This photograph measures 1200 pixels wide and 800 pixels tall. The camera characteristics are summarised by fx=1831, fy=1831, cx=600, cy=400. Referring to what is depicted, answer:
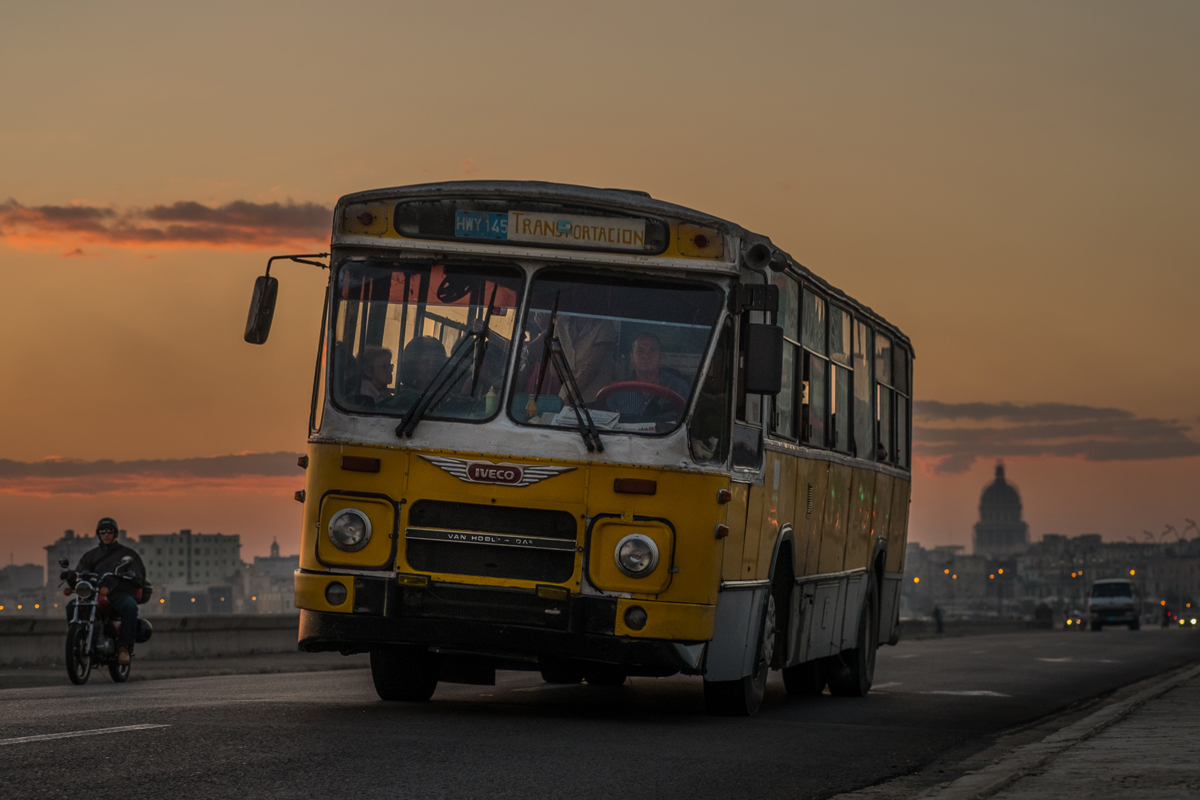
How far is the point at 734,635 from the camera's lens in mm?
11914

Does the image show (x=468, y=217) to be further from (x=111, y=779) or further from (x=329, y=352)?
(x=111, y=779)

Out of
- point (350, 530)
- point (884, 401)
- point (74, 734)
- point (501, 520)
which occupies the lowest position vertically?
point (74, 734)

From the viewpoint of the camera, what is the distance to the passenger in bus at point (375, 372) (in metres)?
11.3

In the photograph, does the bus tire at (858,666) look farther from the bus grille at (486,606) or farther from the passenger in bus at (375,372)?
the passenger in bus at (375,372)

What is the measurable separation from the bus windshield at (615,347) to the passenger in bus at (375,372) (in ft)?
2.69

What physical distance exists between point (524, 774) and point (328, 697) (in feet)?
17.9

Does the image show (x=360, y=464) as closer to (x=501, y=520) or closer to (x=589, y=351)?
(x=501, y=520)

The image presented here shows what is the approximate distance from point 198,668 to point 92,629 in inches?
177

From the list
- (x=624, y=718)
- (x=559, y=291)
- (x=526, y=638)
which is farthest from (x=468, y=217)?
(x=624, y=718)

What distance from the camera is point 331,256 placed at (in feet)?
37.8

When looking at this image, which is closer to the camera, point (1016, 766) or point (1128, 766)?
point (1128, 766)

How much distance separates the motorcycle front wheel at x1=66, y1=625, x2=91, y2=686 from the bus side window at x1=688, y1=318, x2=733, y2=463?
752 centimetres

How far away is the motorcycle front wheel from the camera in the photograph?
16.3 metres

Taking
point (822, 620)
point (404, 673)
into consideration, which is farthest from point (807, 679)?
point (404, 673)
